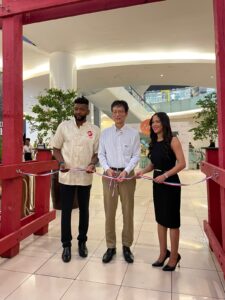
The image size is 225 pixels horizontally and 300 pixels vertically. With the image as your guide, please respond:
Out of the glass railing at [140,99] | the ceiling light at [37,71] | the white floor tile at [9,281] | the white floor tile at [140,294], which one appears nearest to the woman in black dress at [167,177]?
the white floor tile at [140,294]

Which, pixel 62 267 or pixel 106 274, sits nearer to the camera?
pixel 106 274

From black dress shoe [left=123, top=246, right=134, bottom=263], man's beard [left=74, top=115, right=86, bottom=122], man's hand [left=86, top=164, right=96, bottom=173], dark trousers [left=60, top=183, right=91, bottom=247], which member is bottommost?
black dress shoe [left=123, top=246, right=134, bottom=263]

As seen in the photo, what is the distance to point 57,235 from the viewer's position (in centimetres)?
329

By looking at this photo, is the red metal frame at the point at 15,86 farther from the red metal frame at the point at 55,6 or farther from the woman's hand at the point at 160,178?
the woman's hand at the point at 160,178

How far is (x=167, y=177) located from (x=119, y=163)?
19.3 inches

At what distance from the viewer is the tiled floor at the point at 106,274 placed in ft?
6.59

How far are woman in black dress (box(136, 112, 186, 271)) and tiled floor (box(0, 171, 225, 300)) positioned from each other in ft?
0.80

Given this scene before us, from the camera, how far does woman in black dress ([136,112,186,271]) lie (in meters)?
2.27

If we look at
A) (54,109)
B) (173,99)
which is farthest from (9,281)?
(173,99)

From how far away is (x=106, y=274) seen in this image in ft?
7.57

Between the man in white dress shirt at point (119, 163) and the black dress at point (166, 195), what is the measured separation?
262mm

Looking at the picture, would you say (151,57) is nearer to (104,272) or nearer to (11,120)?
(11,120)

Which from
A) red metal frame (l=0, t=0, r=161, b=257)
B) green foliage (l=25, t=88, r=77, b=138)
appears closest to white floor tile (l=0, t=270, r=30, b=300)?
red metal frame (l=0, t=0, r=161, b=257)

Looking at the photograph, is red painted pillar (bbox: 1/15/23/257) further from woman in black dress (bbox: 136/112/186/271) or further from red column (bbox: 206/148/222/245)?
red column (bbox: 206/148/222/245)
